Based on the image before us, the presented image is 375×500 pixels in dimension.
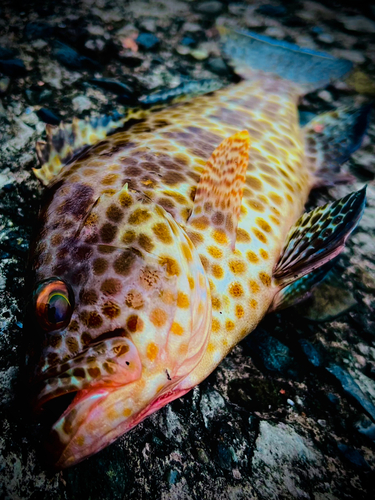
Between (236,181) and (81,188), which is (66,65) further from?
(236,181)

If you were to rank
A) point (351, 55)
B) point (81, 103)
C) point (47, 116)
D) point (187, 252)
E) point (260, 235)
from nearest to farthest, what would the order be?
point (187, 252) → point (260, 235) → point (47, 116) → point (81, 103) → point (351, 55)

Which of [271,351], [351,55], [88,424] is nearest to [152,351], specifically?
[88,424]

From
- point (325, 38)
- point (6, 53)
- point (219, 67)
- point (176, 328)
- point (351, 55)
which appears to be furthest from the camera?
point (325, 38)

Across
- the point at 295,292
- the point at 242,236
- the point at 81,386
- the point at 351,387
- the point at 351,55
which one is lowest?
the point at 351,387

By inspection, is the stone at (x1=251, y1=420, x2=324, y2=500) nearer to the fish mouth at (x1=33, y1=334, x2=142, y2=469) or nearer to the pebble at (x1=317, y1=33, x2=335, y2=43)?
the fish mouth at (x1=33, y1=334, x2=142, y2=469)

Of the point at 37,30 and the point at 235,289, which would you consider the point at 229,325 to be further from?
the point at 37,30

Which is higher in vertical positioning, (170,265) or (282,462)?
(170,265)
